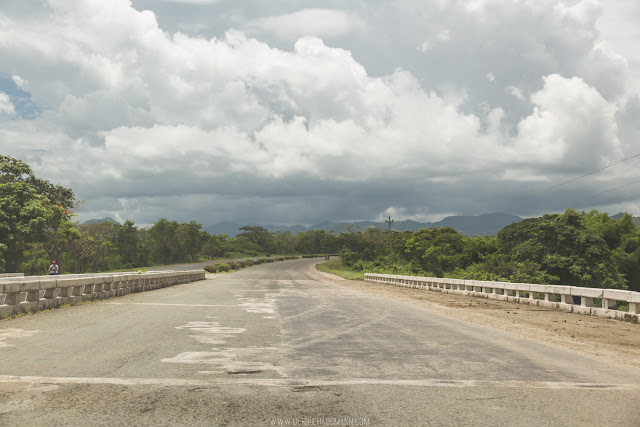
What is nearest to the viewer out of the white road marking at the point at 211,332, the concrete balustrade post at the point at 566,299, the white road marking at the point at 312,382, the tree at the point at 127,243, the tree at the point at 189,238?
the white road marking at the point at 312,382

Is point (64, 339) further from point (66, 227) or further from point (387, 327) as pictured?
point (66, 227)

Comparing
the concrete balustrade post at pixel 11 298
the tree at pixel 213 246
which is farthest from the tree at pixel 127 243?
the concrete balustrade post at pixel 11 298

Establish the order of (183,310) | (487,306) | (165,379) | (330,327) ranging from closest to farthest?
(165,379), (330,327), (183,310), (487,306)

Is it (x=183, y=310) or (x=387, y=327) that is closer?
(x=387, y=327)

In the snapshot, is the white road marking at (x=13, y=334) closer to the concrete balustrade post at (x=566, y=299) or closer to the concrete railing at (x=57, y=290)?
the concrete railing at (x=57, y=290)

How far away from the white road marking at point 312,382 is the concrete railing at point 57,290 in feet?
27.5

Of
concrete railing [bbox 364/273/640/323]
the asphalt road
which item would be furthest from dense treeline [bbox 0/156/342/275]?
the asphalt road

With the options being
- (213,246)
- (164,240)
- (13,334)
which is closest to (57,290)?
(13,334)

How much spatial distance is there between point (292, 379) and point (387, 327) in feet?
19.4

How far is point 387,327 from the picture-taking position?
39.0 feet

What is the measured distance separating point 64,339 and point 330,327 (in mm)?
5511

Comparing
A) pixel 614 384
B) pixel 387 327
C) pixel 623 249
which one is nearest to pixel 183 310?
pixel 387 327

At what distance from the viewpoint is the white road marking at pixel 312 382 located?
19.7 ft

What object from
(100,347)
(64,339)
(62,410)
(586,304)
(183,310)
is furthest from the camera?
(586,304)
